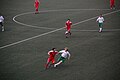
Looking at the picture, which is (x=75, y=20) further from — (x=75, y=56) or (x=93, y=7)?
(x=75, y=56)

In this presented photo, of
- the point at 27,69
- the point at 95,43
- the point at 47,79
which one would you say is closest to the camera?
the point at 47,79

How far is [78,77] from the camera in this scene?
62.2 ft

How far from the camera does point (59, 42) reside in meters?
27.1

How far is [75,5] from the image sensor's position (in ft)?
151

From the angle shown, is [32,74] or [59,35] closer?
[32,74]

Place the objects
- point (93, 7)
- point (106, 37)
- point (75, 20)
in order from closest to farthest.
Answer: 1. point (106, 37)
2. point (75, 20)
3. point (93, 7)

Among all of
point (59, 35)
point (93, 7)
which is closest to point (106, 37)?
point (59, 35)

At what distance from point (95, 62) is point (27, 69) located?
175 inches

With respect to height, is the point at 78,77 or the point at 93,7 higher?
the point at 93,7

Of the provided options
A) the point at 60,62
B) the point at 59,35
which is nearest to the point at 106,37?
the point at 59,35

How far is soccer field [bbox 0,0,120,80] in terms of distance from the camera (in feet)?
65.4

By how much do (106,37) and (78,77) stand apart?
10128 millimetres

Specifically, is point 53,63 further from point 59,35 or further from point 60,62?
point 59,35

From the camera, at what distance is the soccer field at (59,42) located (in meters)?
19.9
